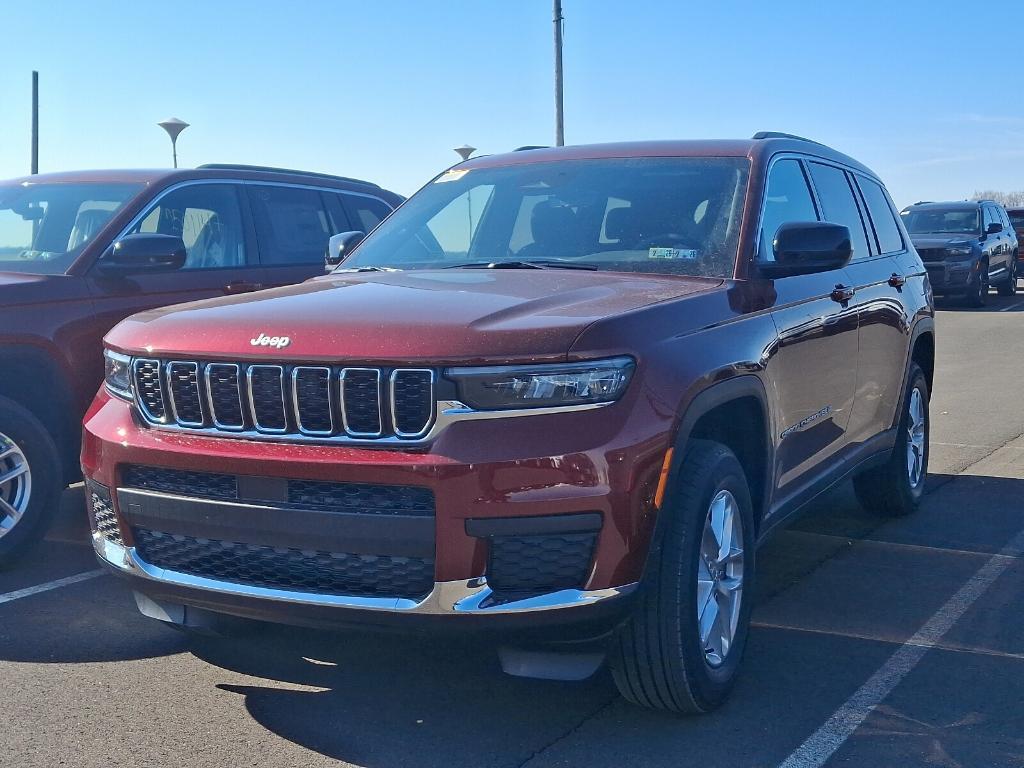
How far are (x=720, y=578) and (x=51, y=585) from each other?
2.96 m

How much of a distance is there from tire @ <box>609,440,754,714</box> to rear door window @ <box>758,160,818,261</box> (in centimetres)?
111

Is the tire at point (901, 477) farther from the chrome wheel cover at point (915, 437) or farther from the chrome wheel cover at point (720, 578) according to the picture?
the chrome wheel cover at point (720, 578)

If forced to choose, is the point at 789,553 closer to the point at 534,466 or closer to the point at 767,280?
the point at 767,280

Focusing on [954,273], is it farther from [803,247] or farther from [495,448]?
[495,448]

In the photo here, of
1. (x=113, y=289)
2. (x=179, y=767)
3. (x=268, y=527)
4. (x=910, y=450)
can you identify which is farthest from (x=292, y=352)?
(x=910, y=450)

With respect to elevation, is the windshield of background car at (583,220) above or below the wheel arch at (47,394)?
above

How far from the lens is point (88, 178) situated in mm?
6406

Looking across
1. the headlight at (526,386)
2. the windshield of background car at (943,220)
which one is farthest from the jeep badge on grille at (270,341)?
the windshield of background car at (943,220)

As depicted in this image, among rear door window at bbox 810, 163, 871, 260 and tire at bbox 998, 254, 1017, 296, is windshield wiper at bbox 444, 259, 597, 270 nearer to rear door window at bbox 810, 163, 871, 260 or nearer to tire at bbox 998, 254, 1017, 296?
rear door window at bbox 810, 163, 871, 260

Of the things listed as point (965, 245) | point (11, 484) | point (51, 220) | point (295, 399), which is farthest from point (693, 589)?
point (965, 245)

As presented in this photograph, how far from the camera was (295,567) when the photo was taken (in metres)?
3.29

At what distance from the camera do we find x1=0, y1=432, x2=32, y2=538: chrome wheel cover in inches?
207

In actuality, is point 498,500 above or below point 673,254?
below

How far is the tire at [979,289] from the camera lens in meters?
21.3
